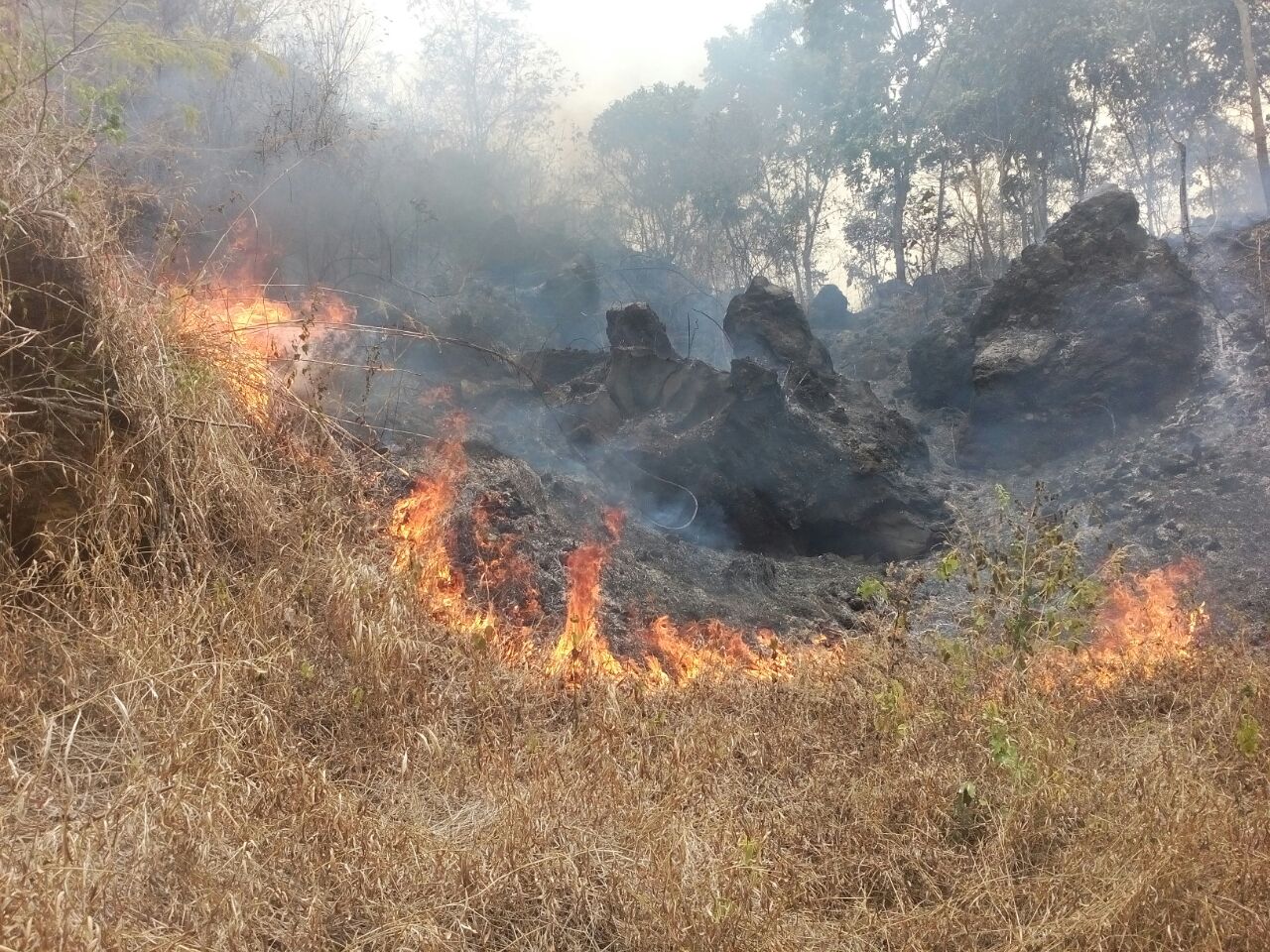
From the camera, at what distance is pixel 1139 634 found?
207 inches

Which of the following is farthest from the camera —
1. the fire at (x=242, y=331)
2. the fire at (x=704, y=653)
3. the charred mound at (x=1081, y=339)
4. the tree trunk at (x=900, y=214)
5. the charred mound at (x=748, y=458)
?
the tree trunk at (x=900, y=214)

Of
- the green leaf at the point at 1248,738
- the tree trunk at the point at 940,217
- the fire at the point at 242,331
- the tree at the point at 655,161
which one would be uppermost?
the tree at the point at 655,161

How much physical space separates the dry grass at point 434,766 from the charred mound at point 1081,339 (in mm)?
5773

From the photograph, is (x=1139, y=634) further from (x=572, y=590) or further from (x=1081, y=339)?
(x=1081, y=339)

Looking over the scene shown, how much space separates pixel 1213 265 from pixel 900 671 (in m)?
8.86

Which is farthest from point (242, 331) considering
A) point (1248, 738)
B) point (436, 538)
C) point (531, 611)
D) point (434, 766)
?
point (1248, 738)

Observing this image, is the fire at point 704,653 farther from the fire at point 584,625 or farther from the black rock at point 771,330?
the black rock at point 771,330

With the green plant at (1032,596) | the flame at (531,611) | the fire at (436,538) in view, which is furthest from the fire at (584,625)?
the green plant at (1032,596)

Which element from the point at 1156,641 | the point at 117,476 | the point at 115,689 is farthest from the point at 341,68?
the point at 1156,641

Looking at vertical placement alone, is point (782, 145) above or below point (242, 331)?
above

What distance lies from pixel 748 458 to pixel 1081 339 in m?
4.64

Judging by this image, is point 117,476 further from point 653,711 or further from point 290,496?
point 653,711

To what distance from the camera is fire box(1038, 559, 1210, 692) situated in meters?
4.25

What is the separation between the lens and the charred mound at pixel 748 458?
865 centimetres
